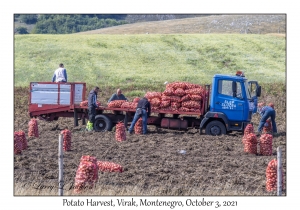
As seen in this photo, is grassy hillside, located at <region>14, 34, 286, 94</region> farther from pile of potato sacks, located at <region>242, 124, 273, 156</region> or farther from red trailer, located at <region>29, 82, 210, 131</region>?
pile of potato sacks, located at <region>242, 124, 273, 156</region>

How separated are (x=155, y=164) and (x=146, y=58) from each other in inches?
1357

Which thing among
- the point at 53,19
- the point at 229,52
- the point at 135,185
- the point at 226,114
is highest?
the point at 53,19

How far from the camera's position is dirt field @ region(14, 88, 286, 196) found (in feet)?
43.7

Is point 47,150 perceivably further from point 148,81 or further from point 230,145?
point 148,81

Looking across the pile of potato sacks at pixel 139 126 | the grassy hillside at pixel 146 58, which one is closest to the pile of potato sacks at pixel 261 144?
the pile of potato sacks at pixel 139 126

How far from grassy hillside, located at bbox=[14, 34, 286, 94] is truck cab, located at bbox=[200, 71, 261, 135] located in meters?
15.2

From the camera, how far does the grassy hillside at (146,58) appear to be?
42.9 m

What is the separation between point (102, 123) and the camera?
23.6 meters


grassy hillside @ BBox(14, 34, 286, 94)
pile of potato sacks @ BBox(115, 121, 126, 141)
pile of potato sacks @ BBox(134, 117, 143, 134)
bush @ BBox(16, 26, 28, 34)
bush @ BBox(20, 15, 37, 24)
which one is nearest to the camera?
pile of potato sacks @ BBox(115, 121, 126, 141)

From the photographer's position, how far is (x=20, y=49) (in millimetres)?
51531

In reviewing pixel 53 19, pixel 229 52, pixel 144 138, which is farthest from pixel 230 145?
pixel 53 19

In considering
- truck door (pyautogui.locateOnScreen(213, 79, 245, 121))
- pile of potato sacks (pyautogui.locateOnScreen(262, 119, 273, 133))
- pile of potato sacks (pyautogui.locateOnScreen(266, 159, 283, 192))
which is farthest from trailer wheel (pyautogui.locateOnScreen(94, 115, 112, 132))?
pile of potato sacks (pyautogui.locateOnScreen(266, 159, 283, 192))

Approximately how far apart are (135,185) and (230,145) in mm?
6990

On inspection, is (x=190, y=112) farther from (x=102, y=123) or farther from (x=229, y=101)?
(x=102, y=123)
